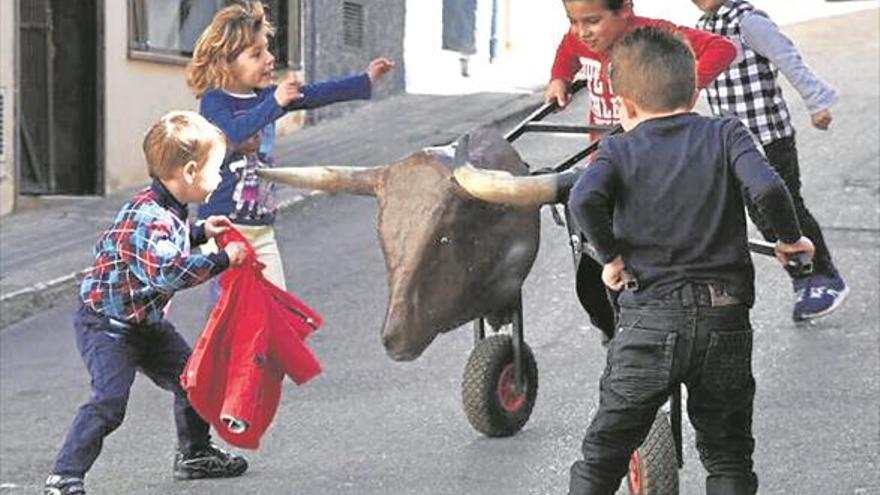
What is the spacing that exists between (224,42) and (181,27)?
17.3ft

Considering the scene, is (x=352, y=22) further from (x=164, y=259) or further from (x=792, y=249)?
(x=792, y=249)

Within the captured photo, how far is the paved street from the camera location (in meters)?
5.96

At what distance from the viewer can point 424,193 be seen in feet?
18.0

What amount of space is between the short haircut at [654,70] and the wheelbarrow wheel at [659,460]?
3.45 ft

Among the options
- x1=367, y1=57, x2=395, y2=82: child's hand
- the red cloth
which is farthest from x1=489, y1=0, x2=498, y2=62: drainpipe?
the red cloth

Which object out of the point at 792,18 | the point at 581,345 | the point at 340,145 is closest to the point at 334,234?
the point at 340,145

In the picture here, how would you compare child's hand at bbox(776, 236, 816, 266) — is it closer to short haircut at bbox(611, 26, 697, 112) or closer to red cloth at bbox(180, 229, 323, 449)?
short haircut at bbox(611, 26, 697, 112)

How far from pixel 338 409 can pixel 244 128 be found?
4.68ft

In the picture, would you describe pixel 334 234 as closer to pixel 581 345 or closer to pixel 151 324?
pixel 581 345

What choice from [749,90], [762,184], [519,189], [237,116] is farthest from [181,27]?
[762,184]

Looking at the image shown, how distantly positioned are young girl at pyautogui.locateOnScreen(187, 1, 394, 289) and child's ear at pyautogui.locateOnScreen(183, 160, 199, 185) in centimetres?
40

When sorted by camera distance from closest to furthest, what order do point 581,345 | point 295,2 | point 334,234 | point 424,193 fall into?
point 424,193
point 295,2
point 581,345
point 334,234

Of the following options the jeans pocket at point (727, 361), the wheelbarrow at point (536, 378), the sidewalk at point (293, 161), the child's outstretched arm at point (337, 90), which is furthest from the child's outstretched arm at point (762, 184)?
the sidewalk at point (293, 161)

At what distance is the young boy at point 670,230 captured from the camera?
4.35 metres
